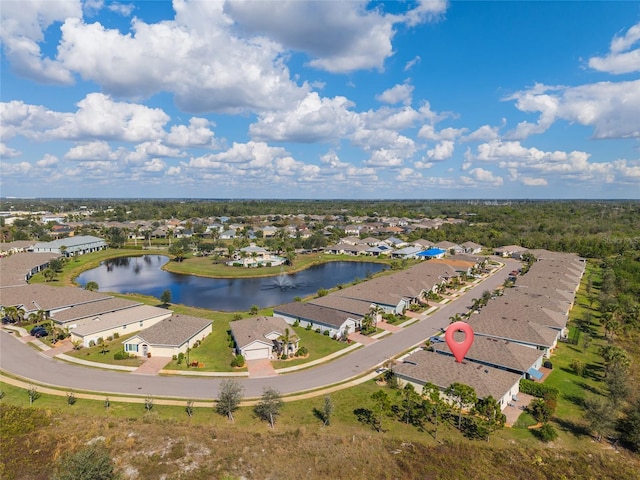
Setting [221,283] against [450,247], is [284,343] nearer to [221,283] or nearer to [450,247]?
[221,283]

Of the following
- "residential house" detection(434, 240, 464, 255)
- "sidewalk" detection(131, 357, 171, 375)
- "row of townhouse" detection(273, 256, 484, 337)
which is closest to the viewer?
"sidewalk" detection(131, 357, 171, 375)

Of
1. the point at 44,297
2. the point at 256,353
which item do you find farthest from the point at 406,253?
the point at 44,297

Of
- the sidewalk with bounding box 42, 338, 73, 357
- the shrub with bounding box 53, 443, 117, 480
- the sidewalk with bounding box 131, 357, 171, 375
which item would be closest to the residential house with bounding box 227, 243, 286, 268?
the sidewalk with bounding box 42, 338, 73, 357

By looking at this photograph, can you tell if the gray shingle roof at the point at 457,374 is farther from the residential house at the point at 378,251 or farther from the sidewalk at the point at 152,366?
the residential house at the point at 378,251

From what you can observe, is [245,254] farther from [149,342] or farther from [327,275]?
[149,342]

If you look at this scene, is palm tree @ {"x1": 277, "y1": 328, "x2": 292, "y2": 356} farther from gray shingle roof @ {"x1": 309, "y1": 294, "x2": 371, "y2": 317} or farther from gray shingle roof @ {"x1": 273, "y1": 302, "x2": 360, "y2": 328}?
gray shingle roof @ {"x1": 309, "y1": 294, "x2": 371, "y2": 317}

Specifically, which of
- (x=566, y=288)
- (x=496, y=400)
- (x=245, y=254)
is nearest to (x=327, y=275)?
(x=245, y=254)
